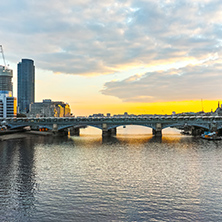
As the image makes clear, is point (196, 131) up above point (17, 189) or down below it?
above

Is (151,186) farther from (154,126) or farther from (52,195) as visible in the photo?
(154,126)

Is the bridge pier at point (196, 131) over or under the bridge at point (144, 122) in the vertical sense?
under

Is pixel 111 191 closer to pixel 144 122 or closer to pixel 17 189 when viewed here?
pixel 17 189

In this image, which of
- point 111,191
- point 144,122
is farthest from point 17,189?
point 144,122

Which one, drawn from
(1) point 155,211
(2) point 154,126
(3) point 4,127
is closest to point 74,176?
(1) point 155,211

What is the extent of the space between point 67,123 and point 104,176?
11202 cm

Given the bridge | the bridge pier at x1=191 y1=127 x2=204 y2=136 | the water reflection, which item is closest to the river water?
the water reflection

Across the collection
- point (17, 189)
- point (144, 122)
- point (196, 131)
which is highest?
point (144, 122)

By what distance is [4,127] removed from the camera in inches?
6658

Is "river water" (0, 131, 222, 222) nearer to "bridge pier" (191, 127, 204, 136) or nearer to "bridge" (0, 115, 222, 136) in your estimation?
"bridge" (0, 115, 222, 136)

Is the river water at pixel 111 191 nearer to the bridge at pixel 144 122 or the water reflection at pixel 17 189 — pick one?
the water reflection at pixel 17 189

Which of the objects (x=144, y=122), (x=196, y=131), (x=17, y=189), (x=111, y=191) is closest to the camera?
(x=111, y=191)

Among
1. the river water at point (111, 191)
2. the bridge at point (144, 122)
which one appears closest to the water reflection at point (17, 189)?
the river water at point (111, 191)

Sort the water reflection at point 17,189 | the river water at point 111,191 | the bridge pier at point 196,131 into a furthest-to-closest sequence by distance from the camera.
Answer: the bridge pier at point 196,131
the water reflection at point 17,189
the river water at point 111,191
